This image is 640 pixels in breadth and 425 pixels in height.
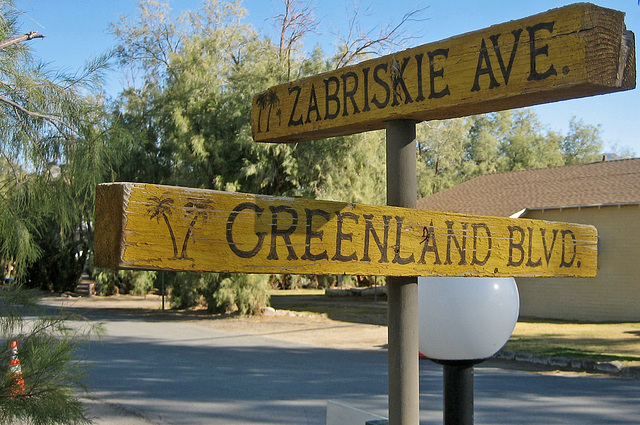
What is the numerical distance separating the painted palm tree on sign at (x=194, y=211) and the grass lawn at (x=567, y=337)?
10492 mm

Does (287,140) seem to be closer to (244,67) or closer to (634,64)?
(634,64)

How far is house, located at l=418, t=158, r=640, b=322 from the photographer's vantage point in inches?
688

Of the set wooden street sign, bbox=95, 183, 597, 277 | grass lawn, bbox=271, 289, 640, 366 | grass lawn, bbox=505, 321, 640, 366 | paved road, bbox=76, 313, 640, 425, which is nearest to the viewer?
wooden street sign, bbox=95, 183, 597, 277

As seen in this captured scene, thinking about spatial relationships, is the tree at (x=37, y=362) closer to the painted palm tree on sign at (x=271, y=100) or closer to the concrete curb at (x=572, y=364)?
the painted palm tree on sign at (x=271, y=100)

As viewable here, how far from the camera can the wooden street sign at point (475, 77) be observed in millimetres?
1702

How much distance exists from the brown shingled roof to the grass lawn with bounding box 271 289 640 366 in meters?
3.79

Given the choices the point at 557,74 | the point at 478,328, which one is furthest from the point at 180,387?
the point at 557,74

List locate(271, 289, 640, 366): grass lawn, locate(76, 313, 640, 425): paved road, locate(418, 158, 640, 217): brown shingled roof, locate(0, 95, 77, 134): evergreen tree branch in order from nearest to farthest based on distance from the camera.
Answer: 1. locate(0, 95, 77, 134): evergreen tree branch
2. locate(76, 313, 640, 425): paved road
3. locate(271, 289, 640, 366): grass lawn
4. locate(418, 158, 640, 217): brown shingled roof

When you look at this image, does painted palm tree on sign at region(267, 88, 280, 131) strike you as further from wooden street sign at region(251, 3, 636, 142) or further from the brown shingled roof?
the brown shingled roof

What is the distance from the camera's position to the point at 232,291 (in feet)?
61.2

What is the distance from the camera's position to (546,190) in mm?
20859

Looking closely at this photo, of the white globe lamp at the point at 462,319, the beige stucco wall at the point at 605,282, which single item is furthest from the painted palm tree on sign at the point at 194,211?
the beige stucco wall at the point at 605,282

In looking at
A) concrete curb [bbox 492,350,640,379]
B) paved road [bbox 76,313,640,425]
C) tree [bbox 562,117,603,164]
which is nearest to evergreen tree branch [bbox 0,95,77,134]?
paved road [bbox 76,313,640,425]

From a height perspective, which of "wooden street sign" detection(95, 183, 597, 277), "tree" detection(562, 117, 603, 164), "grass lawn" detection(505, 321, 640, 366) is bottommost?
"grass lawn" detection(505, 321, 640, 366)
